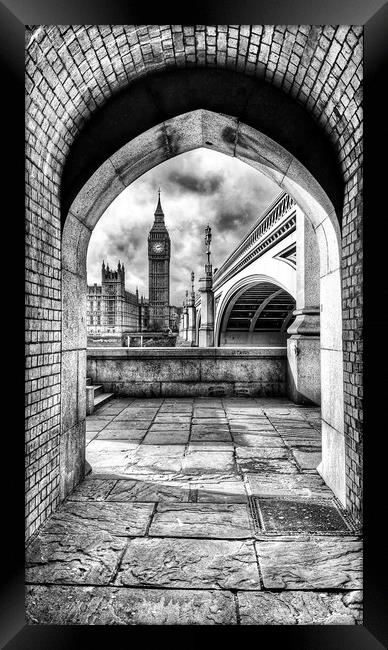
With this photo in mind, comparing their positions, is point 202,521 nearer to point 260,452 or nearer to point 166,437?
point 260,452

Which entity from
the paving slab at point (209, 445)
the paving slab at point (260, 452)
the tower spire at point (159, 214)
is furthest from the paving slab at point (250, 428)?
the tower spire at point (159, 214)

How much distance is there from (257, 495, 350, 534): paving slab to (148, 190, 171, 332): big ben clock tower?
3940 inches

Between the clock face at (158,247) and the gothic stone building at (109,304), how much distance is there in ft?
65.1

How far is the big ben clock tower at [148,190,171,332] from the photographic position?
4092 inches

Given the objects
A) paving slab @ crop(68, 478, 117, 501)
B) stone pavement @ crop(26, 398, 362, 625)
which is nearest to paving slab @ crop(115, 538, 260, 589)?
stone pavement @ crop(26, 398, 362, 625)

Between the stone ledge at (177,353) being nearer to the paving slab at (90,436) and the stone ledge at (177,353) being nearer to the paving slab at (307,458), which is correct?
the paving slab at (90,436)

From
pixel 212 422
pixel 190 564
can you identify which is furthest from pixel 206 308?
pixel 190 564

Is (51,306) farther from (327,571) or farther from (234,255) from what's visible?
(234,255)

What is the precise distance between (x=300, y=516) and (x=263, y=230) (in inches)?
557

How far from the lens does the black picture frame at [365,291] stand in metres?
1.60

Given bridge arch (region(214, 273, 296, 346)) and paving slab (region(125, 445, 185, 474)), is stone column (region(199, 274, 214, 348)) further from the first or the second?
paving slab (region(125, 445, 185, 474))

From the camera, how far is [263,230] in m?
15.6
